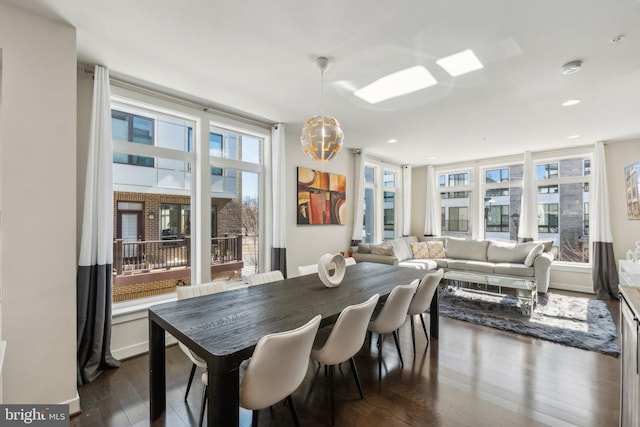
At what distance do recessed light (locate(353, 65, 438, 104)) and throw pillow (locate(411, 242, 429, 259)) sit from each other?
12.4ft

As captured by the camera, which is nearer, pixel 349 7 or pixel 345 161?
pixel 349 7

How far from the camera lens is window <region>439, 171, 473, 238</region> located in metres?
6.50

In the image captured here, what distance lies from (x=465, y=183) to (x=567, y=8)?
17.1ft

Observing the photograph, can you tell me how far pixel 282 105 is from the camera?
130 inches

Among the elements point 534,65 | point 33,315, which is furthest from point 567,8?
point 33,315

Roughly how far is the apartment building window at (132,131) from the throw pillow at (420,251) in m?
5.02

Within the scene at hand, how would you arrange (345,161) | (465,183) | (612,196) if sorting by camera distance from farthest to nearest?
1. (465,183)
2. (345,161)
3. (612,196)

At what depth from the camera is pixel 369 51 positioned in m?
2.19

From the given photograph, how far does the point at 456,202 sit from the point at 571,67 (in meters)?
4.58

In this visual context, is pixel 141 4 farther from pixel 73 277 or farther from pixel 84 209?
pixel 73 277

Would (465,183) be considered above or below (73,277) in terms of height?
above

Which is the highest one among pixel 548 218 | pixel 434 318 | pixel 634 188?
pixel 634 188

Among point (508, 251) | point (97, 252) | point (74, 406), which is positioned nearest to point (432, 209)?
point (508, 251)

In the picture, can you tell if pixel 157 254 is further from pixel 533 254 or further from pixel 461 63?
pixel 533 254
